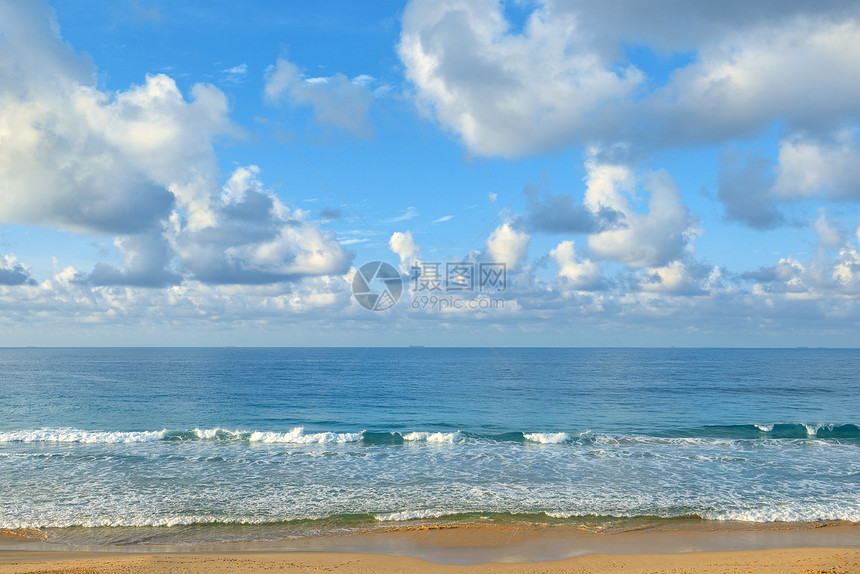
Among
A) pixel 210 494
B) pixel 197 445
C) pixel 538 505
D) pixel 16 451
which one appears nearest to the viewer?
pixel 538 505

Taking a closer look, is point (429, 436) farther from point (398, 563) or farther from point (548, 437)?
point (398, 563)

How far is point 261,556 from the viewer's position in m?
13.9

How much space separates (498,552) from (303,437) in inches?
755

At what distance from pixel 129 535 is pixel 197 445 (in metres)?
13.9

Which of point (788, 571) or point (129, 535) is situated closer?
point (788, 571)

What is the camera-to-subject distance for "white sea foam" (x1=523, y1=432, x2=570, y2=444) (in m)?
29.6

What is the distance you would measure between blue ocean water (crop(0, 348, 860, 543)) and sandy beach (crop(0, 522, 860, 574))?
0.97 metres

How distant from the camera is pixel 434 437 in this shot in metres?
30.6

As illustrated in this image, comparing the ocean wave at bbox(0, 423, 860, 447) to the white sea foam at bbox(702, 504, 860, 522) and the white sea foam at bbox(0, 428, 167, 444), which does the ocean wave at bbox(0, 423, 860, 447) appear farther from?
the white sea foam at bbox(702, 504, 860, 522)

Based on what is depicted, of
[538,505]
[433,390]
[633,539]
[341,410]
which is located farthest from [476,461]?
[433,390]

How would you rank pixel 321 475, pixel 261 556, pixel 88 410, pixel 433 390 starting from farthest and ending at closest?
pixel 433 390
pixel 88 410
pixel 321 475
pixel 261 556

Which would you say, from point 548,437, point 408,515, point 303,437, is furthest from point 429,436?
point 408,515

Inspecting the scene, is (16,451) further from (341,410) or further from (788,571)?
(788,571)

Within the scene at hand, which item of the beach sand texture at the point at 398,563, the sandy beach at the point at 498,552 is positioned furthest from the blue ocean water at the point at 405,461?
the beach sand texture at the point at 398,563
